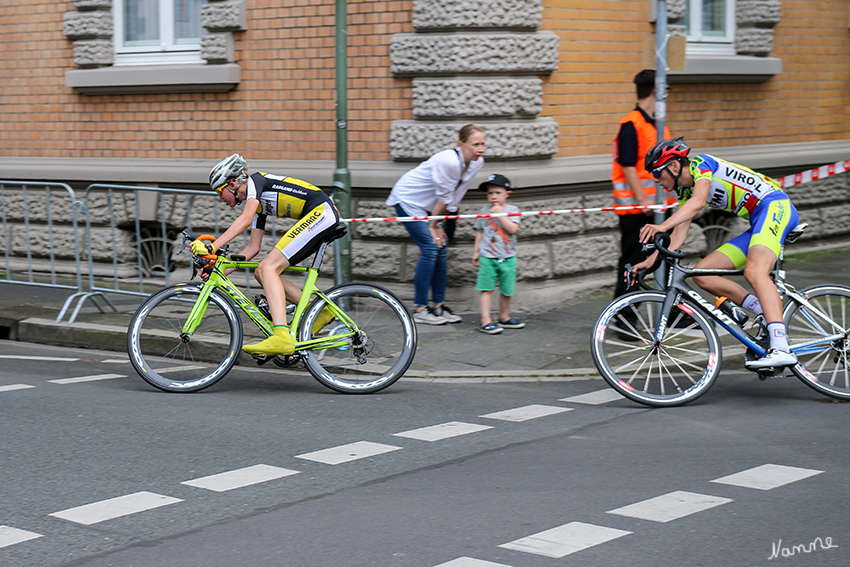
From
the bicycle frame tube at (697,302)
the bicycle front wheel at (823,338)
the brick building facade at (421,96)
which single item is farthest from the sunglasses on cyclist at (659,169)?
the brick building facade at (421,96)

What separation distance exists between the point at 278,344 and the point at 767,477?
3377mm

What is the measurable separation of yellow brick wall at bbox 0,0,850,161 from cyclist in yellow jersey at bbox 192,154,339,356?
3.25 meters

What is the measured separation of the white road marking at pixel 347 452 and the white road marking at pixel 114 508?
→ 90 centimetres

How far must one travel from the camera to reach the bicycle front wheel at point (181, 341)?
7402 millimetres

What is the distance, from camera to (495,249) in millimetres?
9008

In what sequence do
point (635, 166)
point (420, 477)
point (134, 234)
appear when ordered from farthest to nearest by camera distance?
1. point (134, 234)
2. point (635, 166)
3. point (420, 477)

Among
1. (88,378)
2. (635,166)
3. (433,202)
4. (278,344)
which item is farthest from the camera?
(433,202)

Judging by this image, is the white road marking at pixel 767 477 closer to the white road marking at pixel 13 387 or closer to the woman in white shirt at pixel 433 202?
the woman in white shirt at pixel 433 202

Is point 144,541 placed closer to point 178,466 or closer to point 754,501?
point 178,466

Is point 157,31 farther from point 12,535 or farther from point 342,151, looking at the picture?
point 12,535

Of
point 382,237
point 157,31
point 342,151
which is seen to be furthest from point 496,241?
point 157,31

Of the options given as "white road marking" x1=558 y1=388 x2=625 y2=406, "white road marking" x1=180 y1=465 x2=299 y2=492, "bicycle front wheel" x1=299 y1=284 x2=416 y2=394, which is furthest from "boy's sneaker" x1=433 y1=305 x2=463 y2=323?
"white road marking" x1=180 y1=465 x2=299 y2=492

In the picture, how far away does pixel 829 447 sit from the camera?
5637 mm

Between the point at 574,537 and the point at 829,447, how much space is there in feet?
6.57
